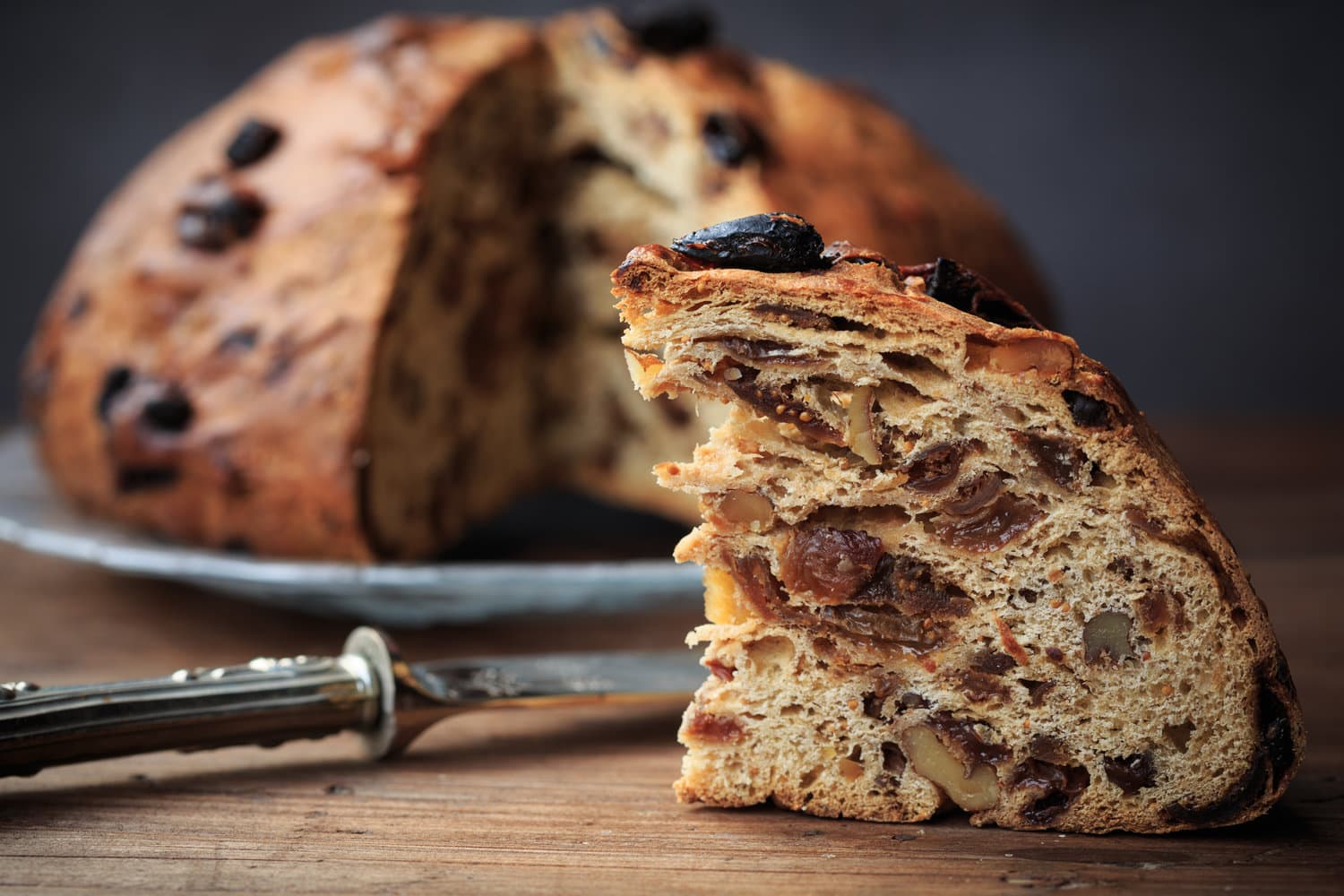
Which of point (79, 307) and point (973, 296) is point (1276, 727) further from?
point (79, 307)

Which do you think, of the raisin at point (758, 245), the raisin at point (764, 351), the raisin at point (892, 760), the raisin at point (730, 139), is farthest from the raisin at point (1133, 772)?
the raisin at point (730, 139)

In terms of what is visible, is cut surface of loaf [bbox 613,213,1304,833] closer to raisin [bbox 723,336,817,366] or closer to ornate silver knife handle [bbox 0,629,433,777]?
raisin [bbox 723,336,817,366]

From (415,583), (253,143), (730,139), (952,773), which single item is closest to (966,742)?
(952,773)

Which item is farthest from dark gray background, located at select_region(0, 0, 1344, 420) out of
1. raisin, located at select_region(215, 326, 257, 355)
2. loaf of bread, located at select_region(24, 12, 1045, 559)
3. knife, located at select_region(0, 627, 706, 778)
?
knife, located at select_region(0, 627, 706, 778)

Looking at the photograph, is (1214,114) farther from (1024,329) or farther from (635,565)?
(1024,329)

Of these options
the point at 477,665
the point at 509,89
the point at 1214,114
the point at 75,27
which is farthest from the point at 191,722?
the point at 1214,114

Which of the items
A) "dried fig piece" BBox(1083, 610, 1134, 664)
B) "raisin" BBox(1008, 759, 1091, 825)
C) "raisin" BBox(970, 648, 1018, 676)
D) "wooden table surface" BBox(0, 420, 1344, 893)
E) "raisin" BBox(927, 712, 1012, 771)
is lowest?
"wooden table surface" BBox(0, 420, 1344, 893)

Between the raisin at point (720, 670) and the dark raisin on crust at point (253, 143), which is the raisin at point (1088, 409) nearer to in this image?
the raisin at point (720, 670)
